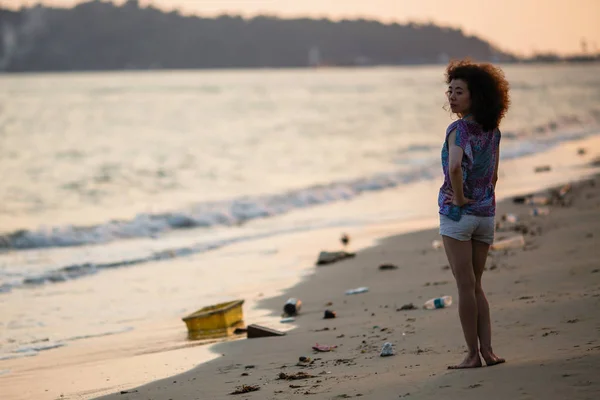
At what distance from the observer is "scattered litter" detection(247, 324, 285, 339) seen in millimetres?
7403

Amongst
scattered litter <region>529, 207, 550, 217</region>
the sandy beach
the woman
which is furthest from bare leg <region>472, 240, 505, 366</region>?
scattered litter <region>529, 207, 550, 217</region>

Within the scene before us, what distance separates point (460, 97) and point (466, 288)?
1.08m

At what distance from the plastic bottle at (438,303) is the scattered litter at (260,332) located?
1.26 meters

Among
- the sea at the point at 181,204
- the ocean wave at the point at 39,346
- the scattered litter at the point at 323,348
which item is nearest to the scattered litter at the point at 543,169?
the sea at the point at 181,204

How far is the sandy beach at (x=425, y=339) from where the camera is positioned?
4734mm

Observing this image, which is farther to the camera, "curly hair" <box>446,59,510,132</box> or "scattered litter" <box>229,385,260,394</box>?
"scattered litter" <box>229,385,260,394</box>

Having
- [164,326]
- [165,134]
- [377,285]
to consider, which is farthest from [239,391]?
[165,134]

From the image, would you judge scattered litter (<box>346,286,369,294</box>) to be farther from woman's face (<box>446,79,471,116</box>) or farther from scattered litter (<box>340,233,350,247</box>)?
woman's face (<box>446,79,471,116</box>)

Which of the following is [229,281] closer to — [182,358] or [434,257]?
[434,257]

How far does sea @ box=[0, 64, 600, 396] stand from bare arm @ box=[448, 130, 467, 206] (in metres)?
0.46

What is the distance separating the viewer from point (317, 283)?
10125 mm

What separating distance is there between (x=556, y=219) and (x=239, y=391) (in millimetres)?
7536

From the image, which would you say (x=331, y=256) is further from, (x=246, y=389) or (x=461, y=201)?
(x=461, y=201)

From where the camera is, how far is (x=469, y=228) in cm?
493
